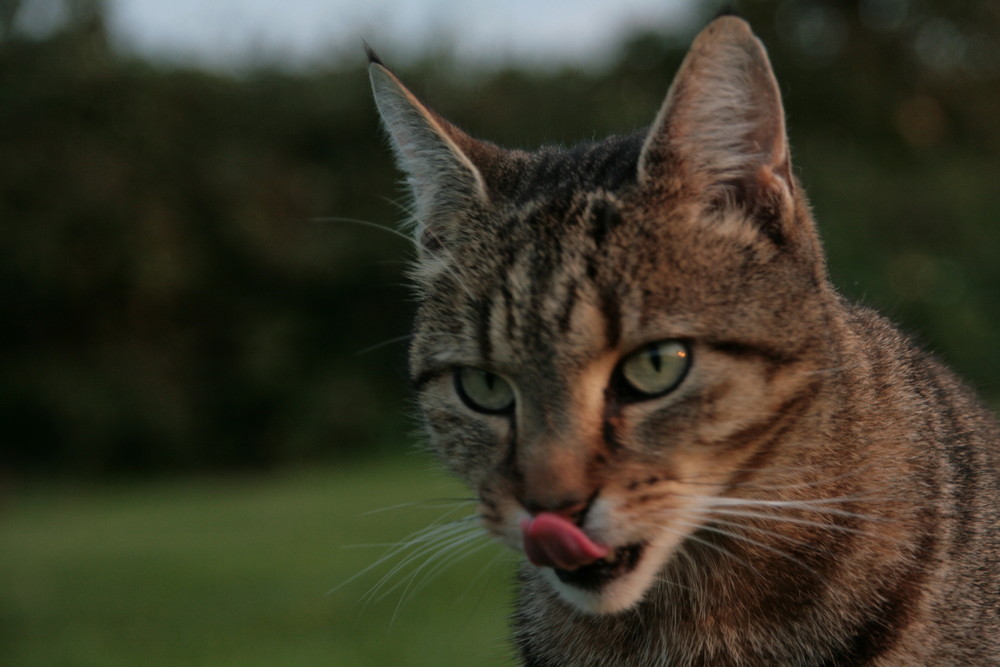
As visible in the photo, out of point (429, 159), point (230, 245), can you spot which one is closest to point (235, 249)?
point (230, 245)

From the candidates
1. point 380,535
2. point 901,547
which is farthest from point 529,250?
point 380,535

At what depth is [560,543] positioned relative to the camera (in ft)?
6.84

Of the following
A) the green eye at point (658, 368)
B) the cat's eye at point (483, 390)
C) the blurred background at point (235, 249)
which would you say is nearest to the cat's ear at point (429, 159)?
the cat's eye at point (483, 390)

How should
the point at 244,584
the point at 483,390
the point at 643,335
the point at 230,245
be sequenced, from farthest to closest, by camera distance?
1. the point at 230,245
2. the point at 244,584
3. the point at 483,390
4. the point at 643,335

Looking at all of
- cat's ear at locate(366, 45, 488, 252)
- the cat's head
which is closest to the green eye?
the cat's head

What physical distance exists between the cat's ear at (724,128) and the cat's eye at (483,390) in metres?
0.56

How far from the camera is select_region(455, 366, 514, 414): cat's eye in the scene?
7.91 ft

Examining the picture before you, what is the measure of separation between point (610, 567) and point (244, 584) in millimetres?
5372

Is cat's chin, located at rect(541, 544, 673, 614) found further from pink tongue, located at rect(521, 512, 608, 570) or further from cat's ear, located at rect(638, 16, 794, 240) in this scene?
cat's ear, located at rect(638, 16, 794, 240)

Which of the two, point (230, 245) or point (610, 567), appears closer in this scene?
point (610, 567)

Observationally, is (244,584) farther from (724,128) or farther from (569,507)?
(724,128)

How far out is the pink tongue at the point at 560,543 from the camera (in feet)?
6.83

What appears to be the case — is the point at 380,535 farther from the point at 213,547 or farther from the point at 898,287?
the point at 898,287

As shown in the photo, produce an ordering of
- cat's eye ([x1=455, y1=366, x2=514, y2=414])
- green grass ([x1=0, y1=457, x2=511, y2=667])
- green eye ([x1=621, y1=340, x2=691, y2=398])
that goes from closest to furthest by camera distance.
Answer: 1. green eye ([x1=621, y1=340, x2=691, y2=398])
2. cat's eye ([x1=455, y1=366, x2=514, y2=414])
3. green grass ([x1=0, y1=457, x2=511, y2=667])
